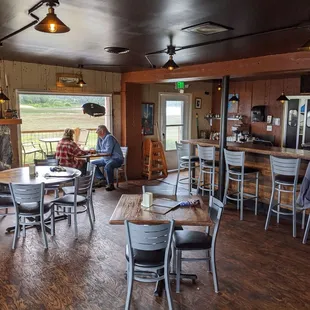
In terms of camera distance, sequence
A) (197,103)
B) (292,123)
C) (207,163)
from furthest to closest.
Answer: (197,103), (292,123), (207,163)

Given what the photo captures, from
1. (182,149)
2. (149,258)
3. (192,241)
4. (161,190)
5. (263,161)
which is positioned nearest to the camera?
(149,258)

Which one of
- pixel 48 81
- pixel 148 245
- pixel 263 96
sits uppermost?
pixel 48 81

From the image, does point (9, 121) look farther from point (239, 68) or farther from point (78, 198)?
point (239, 68)

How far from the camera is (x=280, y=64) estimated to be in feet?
14.5

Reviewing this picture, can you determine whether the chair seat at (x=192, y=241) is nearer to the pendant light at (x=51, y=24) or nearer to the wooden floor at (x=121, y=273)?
the wooden floor at (x=121, y=273)

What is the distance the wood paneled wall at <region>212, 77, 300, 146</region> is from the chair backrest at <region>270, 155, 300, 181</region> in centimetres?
353

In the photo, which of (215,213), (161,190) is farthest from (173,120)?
(215,213)

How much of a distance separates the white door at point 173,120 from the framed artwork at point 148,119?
293 millimetres

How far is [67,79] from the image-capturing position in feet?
20.6

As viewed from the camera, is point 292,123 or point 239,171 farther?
point 292,123

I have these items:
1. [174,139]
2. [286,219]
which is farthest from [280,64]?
[174,139]

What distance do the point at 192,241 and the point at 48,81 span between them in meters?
4.52

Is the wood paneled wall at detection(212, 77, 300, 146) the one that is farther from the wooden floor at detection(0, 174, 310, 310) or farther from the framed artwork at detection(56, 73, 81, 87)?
the framed artwork at detection(56, 73, 81, 87)

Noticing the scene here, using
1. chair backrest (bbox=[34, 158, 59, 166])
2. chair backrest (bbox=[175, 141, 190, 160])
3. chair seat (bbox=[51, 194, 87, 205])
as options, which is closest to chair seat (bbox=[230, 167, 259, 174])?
chair backrest (bbox=[175, 141, 190, 160])
